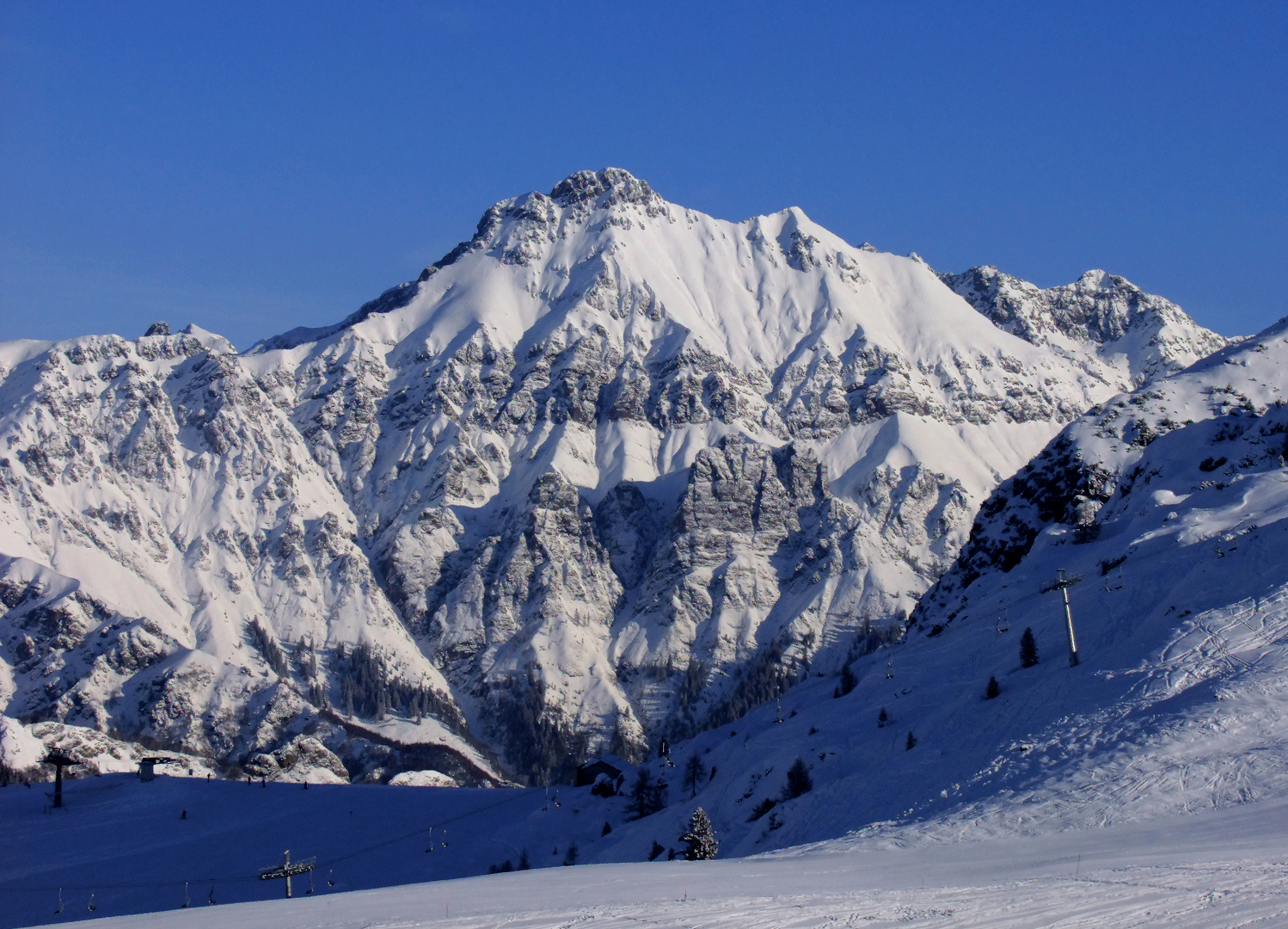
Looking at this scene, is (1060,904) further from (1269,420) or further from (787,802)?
(1269,420)

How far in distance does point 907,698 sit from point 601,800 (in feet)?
117

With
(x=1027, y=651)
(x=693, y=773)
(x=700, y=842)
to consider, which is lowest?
(x=700, y=842)

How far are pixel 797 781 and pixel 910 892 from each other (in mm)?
36302

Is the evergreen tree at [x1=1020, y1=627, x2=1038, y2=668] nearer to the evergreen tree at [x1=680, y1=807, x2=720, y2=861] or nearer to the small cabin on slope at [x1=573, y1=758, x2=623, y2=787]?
the evergreen tree at [x1=680, y1=807, x2=720, y2=861]

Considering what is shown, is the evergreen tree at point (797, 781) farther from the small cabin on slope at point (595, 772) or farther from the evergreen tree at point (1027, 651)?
Result: the small cabin on slope at point (595, 772)

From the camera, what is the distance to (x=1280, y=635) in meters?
60.7

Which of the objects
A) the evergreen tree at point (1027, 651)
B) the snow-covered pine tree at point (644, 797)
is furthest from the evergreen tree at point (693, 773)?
the evergreen tree at point (1027, 651)

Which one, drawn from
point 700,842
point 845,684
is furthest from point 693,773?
point 700,842

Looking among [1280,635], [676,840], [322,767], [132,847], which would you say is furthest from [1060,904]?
[322,767]

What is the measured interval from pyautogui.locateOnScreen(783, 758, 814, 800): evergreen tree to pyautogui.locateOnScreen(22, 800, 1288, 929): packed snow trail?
68.1ft

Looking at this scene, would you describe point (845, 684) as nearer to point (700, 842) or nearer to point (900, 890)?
point (700, 842)

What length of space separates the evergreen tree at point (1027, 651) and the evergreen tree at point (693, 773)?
2912 centimetres

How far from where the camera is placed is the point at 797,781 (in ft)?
242

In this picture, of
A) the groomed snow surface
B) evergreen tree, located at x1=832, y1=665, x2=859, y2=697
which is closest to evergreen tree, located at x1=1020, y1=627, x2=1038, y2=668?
evergreen tree, located at x1=832, y1=665, x2=859, y2=697
